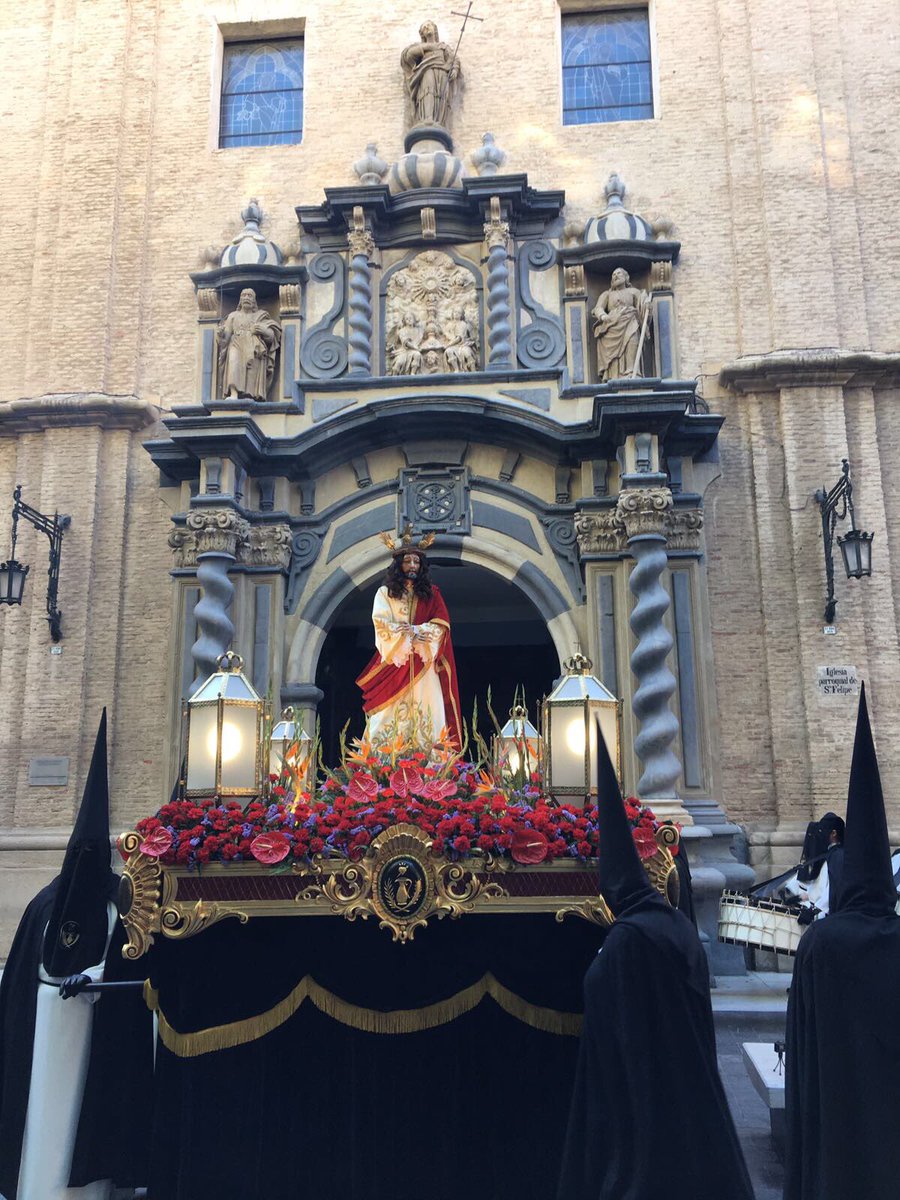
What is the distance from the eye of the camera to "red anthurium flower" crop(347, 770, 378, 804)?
543 centimetres

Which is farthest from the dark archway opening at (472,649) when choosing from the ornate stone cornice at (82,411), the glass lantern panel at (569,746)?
the glass lantern panel at (569,746)

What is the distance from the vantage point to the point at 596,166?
14641mm

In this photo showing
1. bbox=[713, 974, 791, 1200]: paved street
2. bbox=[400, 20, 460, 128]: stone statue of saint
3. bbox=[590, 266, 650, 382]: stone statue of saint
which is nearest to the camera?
bbox=[713, 974, 791, 1200]: paved street

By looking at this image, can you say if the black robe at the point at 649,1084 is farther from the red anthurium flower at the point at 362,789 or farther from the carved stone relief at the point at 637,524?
the carved stone relief at the point at 637,524

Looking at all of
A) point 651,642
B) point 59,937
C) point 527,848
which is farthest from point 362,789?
point 651,642

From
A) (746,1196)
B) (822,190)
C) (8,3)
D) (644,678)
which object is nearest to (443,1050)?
(746,1196)

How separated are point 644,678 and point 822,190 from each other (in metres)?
6.68

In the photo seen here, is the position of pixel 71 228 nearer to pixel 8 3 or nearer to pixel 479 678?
pixel 8 3

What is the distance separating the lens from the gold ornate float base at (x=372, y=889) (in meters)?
5.13

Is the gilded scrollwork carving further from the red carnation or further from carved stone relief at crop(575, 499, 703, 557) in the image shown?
carved stone relief at crop(575, 499, 703, 557)

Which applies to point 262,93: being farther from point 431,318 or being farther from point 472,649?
point 472,649

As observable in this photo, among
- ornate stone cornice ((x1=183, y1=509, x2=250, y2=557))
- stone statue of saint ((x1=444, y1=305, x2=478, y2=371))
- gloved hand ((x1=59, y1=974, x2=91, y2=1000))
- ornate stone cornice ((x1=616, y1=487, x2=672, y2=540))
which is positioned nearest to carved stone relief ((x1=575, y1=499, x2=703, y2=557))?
ornate stone cornice ((x1=616, y1=487, x2=672, y2=540))

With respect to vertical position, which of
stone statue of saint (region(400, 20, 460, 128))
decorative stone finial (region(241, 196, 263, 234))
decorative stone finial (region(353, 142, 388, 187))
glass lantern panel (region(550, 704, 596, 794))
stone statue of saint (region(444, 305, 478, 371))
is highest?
stone statue of saint (region(400, 20, 460, 128))

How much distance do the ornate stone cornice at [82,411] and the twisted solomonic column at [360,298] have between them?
2.62 metres
